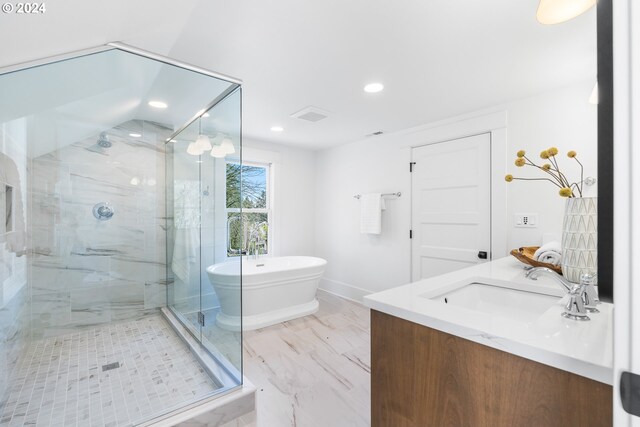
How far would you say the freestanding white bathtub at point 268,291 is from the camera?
2.45 metres

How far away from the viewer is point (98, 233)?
2.77 meters

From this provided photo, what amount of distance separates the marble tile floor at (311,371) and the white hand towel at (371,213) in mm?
1039

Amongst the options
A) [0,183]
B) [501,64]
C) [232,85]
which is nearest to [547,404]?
[501,64]

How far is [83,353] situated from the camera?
7.82 feet

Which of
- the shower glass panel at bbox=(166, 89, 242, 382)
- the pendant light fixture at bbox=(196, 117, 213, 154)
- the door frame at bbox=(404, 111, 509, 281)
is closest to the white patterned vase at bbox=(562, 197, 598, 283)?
the door frame at bbox=(404, 111, 509, 281)

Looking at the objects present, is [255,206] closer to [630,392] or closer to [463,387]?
[463,387]

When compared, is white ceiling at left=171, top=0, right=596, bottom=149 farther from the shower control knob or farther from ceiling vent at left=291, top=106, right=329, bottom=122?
the shower control knob

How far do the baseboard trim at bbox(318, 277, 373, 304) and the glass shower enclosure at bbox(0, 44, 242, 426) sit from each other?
205 cm

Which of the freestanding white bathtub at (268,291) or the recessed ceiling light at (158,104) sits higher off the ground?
the recessed ceiling light at (158,104)

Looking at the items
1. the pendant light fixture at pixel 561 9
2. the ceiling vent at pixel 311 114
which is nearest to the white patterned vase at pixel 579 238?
the pendant light fixture at pixel 561 9

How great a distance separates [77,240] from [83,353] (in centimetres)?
96

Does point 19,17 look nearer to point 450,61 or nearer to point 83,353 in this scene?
point 450,61

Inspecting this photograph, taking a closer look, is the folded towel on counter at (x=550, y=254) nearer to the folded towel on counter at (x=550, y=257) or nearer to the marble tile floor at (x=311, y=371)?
the folded towel on counter at (x=550, y=257)

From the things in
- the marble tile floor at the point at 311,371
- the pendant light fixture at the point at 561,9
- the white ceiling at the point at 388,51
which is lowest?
the marble tile floor at the point at 311,371
